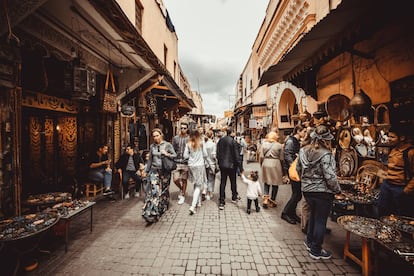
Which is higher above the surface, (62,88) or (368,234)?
(62,88)

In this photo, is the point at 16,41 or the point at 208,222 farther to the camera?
the point at 208,222

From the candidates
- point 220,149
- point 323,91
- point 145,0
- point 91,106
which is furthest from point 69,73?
point 145,0

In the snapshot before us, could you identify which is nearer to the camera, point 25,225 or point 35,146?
point 25,225

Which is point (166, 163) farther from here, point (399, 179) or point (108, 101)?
point (399, 179)

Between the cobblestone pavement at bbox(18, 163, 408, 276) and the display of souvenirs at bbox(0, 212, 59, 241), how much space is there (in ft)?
2.12

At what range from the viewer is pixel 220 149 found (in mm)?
5344

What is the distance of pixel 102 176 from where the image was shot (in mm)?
6215

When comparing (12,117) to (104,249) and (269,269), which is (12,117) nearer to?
(104,249)

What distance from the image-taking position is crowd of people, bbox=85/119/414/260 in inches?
120

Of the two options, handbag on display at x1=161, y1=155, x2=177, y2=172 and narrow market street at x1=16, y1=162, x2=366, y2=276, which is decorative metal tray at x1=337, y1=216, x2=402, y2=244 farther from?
handbag on display at x1=161, y1=155, x2=177, y2=172

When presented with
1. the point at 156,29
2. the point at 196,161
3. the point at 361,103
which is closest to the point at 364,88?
the point at 361,103

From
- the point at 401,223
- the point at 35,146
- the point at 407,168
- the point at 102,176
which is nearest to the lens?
the point at 401,223

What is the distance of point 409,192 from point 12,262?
6252 millimetres

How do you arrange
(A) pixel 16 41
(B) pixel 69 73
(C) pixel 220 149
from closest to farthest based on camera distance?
1. (A) pixel 16 41
2. (B) pixel 69 73
3. (C) pixel 220 149
